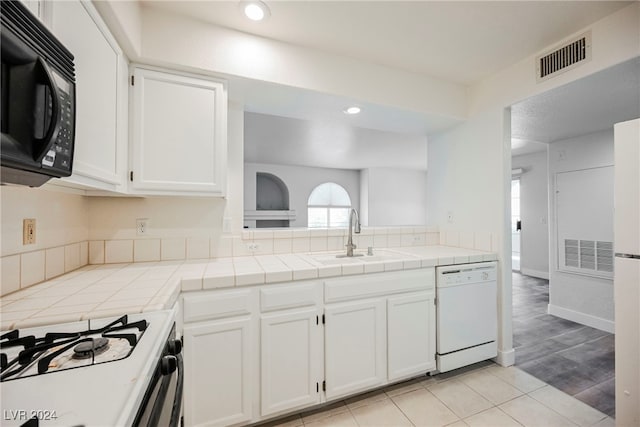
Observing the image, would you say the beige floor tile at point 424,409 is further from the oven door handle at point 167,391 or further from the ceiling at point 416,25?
the ceiling at point 416,25

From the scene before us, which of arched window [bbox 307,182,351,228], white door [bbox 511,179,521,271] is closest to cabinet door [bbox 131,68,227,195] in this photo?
arched window [bbox 307,182,351,228]

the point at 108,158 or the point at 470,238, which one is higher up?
the point at 108,158

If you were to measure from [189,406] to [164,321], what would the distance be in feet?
2.37

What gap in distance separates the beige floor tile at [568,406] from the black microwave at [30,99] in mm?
2758

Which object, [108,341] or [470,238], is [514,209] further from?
[108,341]

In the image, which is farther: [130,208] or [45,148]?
[130,208]

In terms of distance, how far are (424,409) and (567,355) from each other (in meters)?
1.61

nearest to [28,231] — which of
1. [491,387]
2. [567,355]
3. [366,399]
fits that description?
[366,399]

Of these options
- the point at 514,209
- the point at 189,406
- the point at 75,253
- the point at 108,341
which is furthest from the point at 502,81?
the point at 514,209

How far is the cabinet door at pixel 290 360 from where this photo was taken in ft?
4.83

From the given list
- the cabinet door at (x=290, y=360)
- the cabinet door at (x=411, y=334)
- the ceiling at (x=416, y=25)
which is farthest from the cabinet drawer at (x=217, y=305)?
the ceiling at (x=416, y=25)

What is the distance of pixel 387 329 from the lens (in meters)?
1.76

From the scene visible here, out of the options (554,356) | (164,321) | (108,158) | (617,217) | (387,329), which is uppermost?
(108,158)

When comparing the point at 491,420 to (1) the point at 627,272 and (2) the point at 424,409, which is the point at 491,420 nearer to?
(2) the point at 424,409
